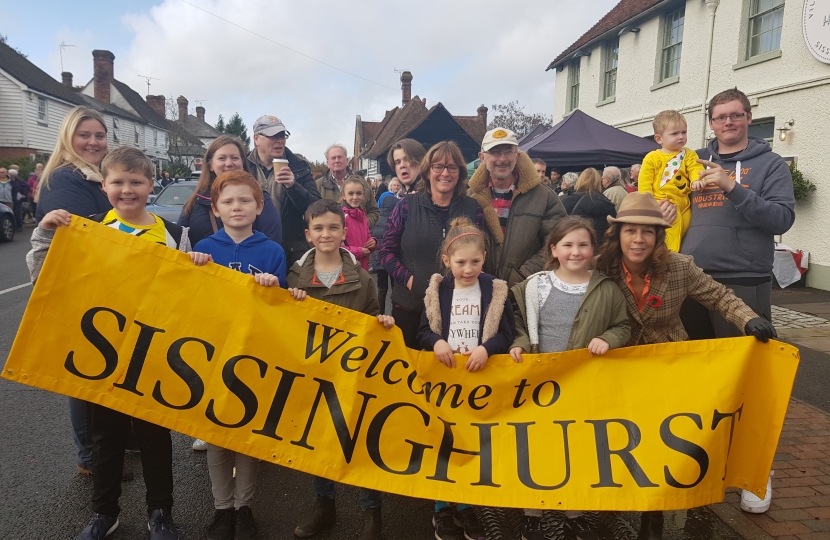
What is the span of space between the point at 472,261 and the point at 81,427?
98.8 inches

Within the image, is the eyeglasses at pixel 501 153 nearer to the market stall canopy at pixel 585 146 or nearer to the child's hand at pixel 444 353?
the child's hand at pixel 444 353

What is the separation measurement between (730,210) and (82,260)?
Result: 3.44m

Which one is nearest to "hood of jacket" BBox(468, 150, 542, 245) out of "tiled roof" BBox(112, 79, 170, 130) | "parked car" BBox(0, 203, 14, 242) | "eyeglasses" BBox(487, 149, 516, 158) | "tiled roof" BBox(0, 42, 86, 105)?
"eyeglasses" BBox(487, 149, 516, 158)

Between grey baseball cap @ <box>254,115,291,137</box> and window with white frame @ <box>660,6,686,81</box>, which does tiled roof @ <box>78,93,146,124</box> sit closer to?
window with white frame @ <box>660,6,686,81</box>

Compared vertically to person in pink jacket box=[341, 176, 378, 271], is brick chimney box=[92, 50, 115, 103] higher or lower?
higher

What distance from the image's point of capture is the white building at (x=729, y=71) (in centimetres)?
968

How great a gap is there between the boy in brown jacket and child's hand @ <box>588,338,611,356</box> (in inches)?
40.3

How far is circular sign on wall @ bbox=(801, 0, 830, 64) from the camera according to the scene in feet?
30.0

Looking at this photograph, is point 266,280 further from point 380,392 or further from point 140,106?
point 140,106

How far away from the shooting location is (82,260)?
2.75m

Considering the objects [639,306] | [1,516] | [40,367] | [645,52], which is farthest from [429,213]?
[645,52]

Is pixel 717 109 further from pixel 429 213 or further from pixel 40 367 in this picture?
pixel 40 367

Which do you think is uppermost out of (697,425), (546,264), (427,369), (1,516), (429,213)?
(429,213)

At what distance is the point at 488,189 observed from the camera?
3.79 metres
